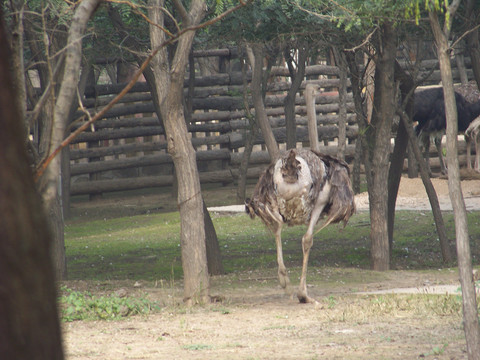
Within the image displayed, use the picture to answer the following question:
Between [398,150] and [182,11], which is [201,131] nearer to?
[398,150]

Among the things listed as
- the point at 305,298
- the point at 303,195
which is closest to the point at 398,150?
the point at 303,195

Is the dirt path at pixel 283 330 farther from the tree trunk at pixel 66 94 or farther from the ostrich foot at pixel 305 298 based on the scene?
the tree trunk at pixel 66 94

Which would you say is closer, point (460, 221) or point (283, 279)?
point (460, 221)

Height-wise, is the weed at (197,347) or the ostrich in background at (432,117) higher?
the ostrich in background at (432,117)

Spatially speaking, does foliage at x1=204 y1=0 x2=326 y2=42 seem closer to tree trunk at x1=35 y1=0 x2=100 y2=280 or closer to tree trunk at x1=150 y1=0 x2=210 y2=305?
tree trunk at x1=150 y1=0 x2=210 y2=305

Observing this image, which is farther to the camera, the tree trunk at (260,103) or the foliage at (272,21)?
the tree trunk at (260,103)

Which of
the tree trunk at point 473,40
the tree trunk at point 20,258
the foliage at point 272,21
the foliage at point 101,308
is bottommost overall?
the foliage at point 101,308

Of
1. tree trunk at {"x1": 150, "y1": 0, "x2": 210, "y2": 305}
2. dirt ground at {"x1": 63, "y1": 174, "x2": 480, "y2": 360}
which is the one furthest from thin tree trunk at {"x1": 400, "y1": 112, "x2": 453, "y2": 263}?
tree trunk at {"x1": 150, "y1": 0, "x2": 210, "y2": 305}

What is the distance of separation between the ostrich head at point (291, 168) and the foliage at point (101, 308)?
2183 millimetres

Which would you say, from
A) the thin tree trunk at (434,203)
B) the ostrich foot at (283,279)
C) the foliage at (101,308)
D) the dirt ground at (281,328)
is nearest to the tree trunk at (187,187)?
the dirt ground at (281,328)

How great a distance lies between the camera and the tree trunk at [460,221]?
5199 millimetres

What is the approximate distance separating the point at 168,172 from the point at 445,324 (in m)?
19.4

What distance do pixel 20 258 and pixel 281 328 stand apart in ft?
20.5

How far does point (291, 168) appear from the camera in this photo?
28.7ft
